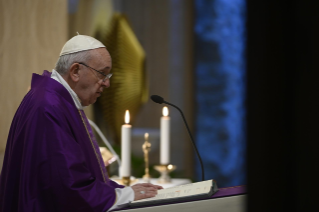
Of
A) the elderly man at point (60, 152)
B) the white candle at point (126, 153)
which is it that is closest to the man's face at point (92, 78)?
the elderly man at point (60, 152)

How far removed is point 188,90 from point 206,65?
390mm

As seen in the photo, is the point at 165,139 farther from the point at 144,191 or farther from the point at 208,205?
the point at 208,205

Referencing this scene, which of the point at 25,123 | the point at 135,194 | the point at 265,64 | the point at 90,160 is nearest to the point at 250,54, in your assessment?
the point at 265,64

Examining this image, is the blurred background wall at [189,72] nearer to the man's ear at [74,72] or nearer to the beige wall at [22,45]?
the beige wall at [22,45]

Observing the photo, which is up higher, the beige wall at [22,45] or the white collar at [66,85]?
the beige wall at [22,45]

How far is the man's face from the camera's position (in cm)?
220

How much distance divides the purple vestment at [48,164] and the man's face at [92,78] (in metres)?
0.18

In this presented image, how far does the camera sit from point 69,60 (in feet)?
7.24

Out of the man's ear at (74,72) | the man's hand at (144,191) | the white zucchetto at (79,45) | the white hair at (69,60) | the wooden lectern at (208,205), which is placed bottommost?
the man's hand at (144,191)

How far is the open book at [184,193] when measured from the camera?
147cm

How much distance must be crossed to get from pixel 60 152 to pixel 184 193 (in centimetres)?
57

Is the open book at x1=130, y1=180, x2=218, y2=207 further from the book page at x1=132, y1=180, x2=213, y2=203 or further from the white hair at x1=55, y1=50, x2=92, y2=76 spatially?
the white hair at x1=55, y1=50, x2=92, y2=76

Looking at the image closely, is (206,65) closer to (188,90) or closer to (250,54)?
(188,90)

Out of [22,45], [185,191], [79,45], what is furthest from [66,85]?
[22,45]
